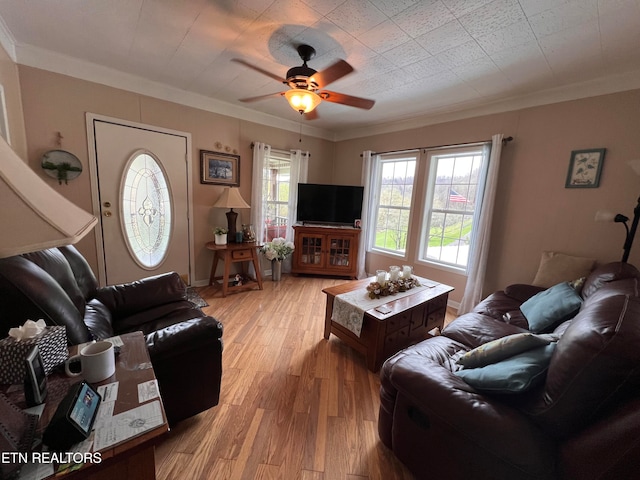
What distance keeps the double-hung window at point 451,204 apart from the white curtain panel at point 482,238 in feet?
0.34

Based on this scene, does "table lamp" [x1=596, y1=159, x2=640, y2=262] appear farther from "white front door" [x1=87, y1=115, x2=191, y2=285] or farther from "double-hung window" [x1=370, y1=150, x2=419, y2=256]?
"white front door" [x1=87, y1=115, x2=191, y2=285]

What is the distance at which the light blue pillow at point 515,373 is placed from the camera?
3.14 ft

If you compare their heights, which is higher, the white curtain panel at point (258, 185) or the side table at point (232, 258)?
the white curtain panel at point (258, 185)

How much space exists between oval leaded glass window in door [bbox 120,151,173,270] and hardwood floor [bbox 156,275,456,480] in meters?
1.46

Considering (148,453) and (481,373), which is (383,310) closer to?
(481,373)

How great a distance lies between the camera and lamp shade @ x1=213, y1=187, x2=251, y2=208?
3219mm

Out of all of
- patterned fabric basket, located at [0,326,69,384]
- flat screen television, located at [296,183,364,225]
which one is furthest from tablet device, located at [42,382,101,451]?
flat screen television, located at [296,183,364,225]

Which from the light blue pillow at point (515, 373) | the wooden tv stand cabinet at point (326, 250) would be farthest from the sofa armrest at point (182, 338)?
the wooden tv stand cabinet at point (326, 250)

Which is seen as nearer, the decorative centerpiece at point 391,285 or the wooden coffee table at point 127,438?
the wooden coffee table at point 127,438

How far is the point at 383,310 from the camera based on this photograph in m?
1.93

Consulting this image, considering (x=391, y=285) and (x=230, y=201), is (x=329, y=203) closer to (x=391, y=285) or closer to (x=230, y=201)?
(x=230, y=201)

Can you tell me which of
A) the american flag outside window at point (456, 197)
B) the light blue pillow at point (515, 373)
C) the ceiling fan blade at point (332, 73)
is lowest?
the light blue pillow at point (515, 373)

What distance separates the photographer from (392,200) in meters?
3.96

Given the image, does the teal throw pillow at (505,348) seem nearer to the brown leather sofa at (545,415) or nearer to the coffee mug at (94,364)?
the brown leather sofa at (545,415)
